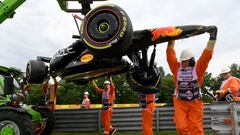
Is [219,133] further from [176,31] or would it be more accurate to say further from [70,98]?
[70,98]

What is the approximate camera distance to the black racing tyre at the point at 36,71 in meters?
7.93

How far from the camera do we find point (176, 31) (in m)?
6.48

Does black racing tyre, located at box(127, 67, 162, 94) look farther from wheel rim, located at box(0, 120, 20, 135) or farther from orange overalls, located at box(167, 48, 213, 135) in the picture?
wheel rim, located at box(0, 120, 20, 135)

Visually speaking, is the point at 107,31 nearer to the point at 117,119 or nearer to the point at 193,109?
the point at 193,109

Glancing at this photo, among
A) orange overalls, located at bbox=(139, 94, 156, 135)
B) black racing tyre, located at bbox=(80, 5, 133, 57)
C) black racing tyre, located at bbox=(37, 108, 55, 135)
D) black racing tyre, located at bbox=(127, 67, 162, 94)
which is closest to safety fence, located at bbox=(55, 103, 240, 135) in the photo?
orange overalls, located at bbox=(139, 94, 156, 135)

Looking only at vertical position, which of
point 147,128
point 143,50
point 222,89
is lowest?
point 147,128

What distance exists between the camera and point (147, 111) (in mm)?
9938

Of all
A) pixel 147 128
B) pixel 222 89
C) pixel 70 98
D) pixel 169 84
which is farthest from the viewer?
pixel 169 84

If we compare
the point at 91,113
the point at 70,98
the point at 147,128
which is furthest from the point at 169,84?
the point at 147,128

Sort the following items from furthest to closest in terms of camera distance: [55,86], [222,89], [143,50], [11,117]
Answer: [55,86]
[222,89]
[11,117]
[143,50]

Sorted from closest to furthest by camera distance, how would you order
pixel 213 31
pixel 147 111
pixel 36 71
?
pixel 213 31 → pixel 36 71 → pixel 147 111

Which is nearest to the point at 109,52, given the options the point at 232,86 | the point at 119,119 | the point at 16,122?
the point at 16,122

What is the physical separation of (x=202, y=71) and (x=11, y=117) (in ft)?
13.0

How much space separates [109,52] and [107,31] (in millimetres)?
337
